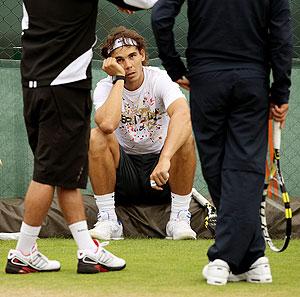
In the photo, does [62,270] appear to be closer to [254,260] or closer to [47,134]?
[47,134]

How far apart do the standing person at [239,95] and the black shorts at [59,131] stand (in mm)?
536

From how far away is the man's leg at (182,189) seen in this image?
6496 millimetres

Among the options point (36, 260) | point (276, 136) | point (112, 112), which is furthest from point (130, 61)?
point (276, 136)

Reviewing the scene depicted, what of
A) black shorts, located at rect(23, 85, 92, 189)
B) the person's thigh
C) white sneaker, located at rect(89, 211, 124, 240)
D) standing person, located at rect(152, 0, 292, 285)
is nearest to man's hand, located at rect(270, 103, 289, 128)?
standing person, located at rect(152, 0, 292, 285)

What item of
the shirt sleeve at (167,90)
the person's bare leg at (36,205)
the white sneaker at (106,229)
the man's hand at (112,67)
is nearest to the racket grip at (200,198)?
the white sneaker at (106,229)

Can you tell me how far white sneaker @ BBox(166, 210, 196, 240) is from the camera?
6488 mm

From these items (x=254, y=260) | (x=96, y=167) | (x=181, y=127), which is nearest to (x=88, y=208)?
(x=96, y=167)

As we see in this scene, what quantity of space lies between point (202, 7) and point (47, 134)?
893mm

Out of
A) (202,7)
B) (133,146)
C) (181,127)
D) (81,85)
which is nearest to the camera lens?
(202,7)

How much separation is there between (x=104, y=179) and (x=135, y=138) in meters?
0.37

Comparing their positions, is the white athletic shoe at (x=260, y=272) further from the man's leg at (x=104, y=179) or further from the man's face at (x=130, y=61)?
Answer: the man's face at (x=130, y=61)

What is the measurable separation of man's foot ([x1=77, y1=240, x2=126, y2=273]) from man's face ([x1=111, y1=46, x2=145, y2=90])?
1.93 m

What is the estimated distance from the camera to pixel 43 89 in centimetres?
462

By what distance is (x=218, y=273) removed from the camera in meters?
4.31
